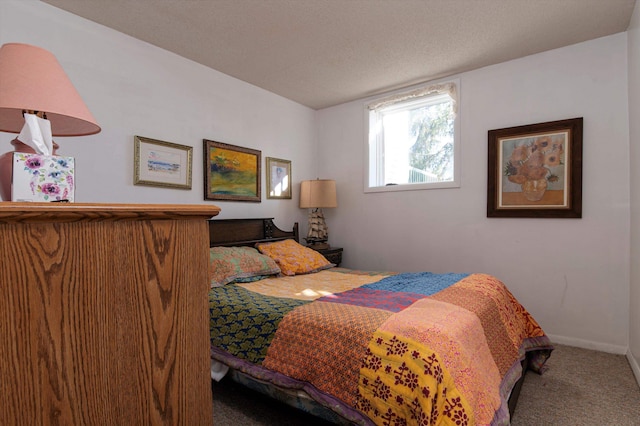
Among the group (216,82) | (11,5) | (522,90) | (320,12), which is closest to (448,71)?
(522,90)

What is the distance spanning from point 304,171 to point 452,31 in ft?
7.37

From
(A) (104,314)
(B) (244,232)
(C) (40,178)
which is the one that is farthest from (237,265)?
(A) (104,314)

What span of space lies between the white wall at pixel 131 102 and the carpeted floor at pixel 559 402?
5.52 feet

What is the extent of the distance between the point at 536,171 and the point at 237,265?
267cm

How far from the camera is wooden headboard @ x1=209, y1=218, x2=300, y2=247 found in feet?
10.3

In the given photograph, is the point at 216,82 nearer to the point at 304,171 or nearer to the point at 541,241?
the point at 304,171

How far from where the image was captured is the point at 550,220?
2.93 meters

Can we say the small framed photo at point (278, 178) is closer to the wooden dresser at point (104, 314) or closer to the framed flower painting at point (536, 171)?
the framed flower painting at point (536, 171)

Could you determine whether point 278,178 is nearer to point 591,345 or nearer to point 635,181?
point 635,181

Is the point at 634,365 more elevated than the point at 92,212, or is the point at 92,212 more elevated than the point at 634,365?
the point at 92,212

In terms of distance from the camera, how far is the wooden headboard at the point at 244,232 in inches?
124

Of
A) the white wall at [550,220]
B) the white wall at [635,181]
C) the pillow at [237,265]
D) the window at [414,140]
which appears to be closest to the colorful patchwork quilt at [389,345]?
the pillow at [237,265]

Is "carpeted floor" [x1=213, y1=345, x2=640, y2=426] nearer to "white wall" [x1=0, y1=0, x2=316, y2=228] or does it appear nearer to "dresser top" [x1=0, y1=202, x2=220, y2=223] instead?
"dresser top" [x1=0, y1=202, x2=220, y2=223]

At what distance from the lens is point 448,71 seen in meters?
3.30
